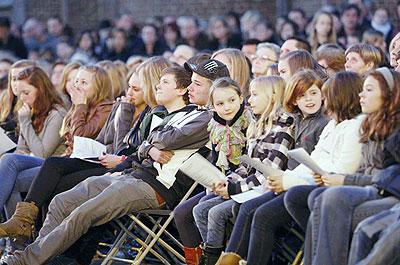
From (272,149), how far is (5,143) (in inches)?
141

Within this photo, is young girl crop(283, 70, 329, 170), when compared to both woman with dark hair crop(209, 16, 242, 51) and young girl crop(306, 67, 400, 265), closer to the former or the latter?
young girl crop(306, 67, 400, 265)

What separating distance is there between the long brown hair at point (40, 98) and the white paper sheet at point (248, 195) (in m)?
3.57

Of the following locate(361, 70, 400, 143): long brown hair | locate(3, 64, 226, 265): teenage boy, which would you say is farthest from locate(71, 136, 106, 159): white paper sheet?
locate(361, 70, 400, 143): long brown hair

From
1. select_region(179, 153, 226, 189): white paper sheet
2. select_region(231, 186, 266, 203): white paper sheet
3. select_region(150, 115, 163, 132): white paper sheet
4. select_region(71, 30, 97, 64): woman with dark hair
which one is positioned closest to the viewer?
select_region(231, 186, 266, 203): white paper sheet

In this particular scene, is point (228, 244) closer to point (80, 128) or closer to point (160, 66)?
point (160, 66)

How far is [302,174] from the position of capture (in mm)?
8148

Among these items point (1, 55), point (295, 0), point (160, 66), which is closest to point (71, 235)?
point (160, 66)

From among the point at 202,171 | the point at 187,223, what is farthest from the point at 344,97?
the point at 187,223

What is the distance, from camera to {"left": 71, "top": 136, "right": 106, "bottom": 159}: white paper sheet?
10.4 m

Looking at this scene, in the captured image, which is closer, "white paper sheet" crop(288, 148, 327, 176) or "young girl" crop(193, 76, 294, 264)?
"white paper sheet" crop(288, 148, 327, 176)

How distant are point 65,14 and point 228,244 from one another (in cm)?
1656

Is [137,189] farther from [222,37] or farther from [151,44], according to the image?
[151,44]

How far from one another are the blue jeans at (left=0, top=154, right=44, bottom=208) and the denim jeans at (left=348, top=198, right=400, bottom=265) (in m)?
4.15

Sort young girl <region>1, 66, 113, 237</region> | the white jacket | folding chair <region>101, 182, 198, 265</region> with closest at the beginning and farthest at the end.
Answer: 1. the white jacket
2. folding chair <region>101, 182, 198, 265</region>
3. young girl <region>1, 66, 113, 237</region>
